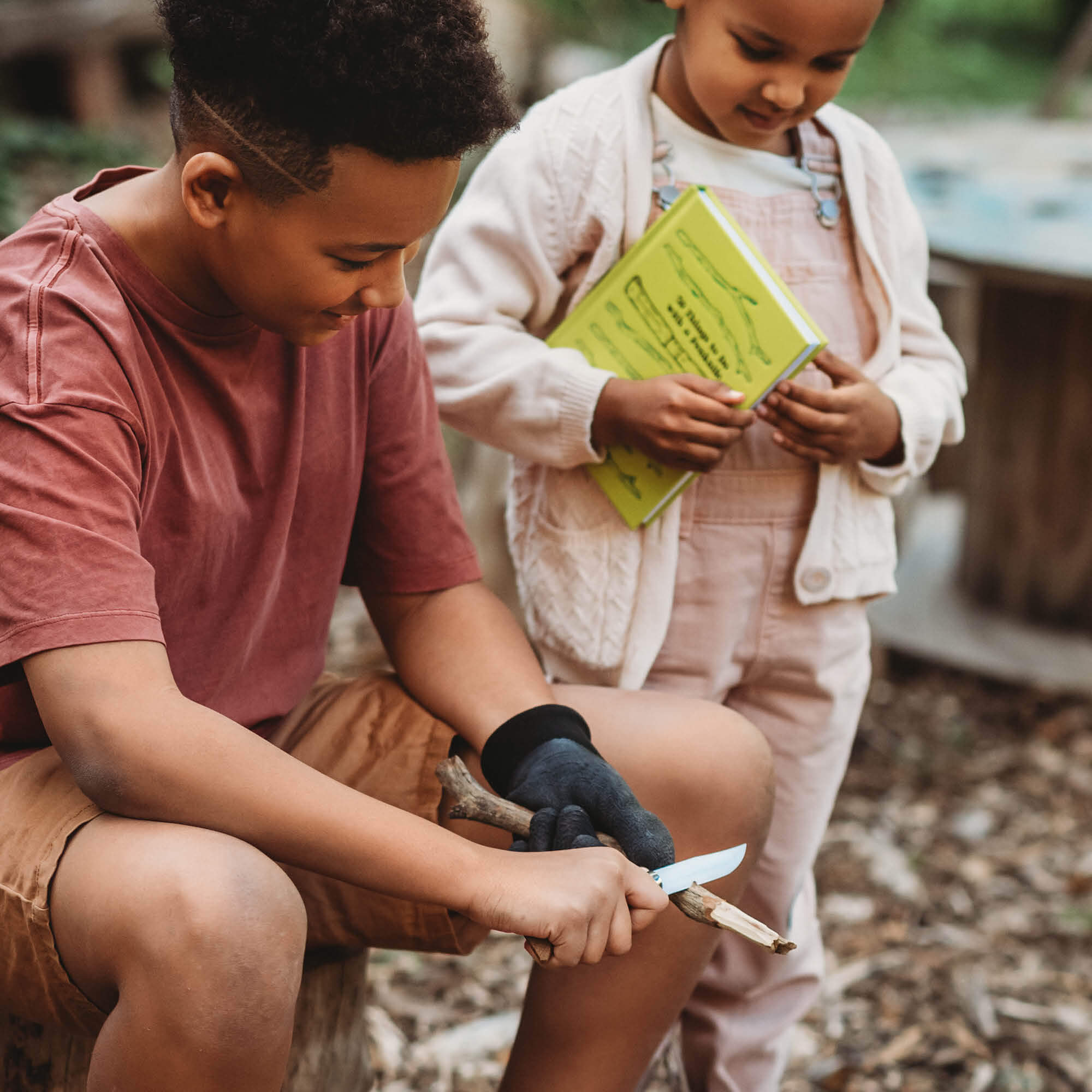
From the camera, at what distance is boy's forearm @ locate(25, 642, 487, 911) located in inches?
43.7

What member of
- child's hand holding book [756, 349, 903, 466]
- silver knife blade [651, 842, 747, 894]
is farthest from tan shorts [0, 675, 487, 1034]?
child's hand holding book [756, 349, 903, 466]

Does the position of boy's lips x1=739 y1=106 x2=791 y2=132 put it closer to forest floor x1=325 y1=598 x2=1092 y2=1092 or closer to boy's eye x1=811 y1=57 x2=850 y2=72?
boy's eye x1=811 y1=57 x2=850 y2=72

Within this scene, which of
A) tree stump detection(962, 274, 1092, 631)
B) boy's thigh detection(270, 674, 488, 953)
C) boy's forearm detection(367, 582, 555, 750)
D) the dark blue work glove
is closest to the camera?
the dark blue work glove

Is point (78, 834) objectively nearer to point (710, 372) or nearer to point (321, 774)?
point (321, 774)

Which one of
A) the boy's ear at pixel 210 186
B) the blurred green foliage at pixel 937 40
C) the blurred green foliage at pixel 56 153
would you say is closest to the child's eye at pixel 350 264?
the boy's ear at pixel 210 186

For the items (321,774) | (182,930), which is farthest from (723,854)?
(182,930)

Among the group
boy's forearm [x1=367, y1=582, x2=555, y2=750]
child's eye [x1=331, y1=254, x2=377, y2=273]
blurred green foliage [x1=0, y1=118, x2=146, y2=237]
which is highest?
child's eye [x1=331, y1=254, x2=377, y2=273]

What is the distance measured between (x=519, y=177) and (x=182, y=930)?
101cm

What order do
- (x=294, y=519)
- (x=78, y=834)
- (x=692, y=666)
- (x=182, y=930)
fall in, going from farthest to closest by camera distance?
(x=692, y=666), (x=294, y=519), (x=78, y=834), (x=182, y=930)

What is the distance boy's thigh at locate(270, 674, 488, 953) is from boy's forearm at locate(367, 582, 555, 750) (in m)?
0.03

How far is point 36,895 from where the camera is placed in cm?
113

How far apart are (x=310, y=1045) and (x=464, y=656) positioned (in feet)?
1.62

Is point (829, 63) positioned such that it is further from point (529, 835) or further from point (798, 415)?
point (529, 835)

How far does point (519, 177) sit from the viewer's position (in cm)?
165
